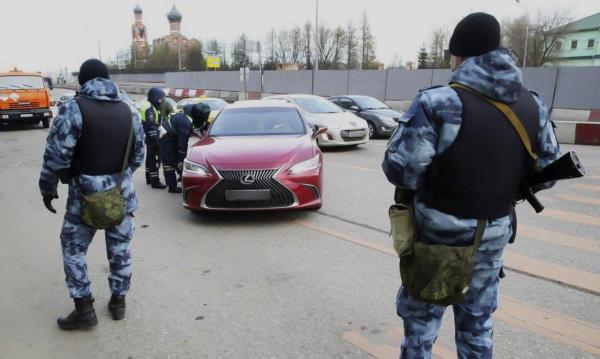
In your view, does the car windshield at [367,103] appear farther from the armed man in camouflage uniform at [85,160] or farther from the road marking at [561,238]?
the armed man in camouflage uniform at [85,160]

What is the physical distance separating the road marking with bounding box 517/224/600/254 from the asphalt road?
2cm

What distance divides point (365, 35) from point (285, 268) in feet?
270

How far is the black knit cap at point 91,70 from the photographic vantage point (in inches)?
125

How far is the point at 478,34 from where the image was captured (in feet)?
6.34

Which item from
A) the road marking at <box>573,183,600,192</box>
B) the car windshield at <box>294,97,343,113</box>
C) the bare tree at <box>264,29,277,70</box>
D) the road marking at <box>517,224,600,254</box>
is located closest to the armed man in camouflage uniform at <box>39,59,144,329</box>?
the road marking at <box>517,224,600,254</box>

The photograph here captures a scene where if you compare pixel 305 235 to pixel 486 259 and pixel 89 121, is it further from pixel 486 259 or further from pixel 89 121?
pixel 486 259

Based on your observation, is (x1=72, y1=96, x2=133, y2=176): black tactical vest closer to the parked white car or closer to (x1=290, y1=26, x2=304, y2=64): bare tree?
the parked white car

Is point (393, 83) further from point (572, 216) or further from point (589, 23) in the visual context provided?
point (589, 23)

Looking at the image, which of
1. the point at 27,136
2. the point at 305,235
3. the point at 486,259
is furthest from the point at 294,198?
the point at 27,136

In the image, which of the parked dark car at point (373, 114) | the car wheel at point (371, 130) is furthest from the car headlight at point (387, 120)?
the car wheel at point (371, 130)

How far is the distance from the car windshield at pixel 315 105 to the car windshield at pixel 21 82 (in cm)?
1204

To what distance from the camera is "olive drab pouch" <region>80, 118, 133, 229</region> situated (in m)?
3.11

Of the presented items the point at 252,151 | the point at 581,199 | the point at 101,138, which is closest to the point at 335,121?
the point at 581,199

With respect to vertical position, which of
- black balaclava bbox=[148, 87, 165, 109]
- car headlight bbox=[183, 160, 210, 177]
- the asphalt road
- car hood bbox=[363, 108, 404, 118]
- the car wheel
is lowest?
the asphalt road
